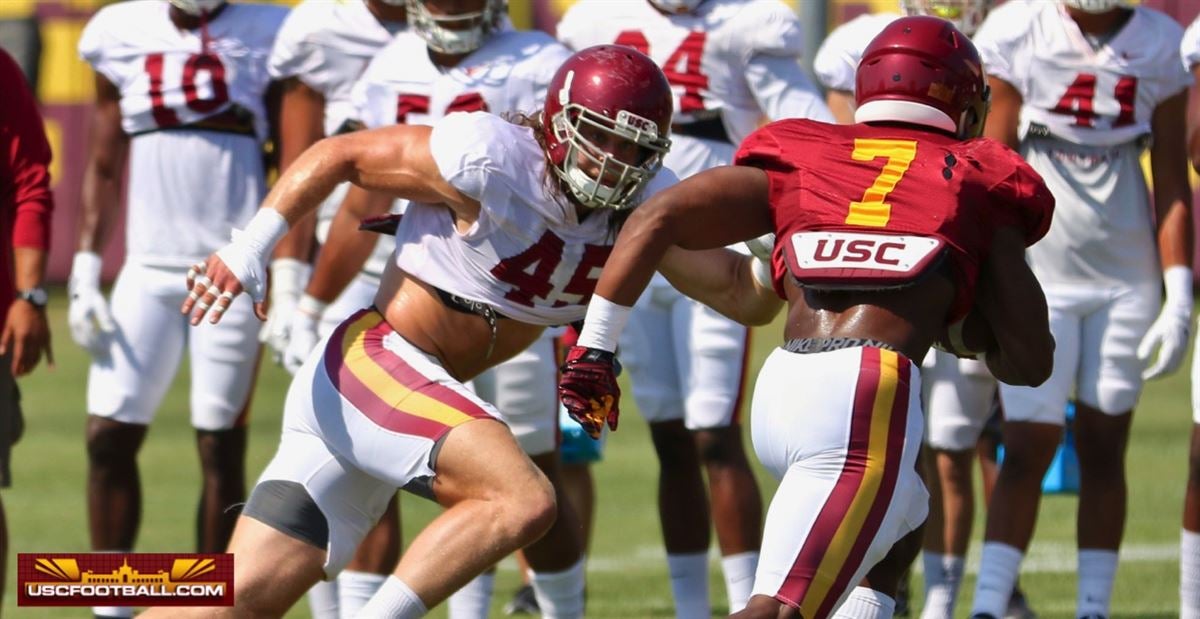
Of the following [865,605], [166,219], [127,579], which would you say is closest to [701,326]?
[166,219]

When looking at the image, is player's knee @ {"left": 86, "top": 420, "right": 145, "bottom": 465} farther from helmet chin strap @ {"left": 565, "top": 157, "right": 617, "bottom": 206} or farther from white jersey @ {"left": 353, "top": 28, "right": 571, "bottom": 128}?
helmet chin strap @ {"left": 565, "top": 157, "right": 617, "bottom": 206}

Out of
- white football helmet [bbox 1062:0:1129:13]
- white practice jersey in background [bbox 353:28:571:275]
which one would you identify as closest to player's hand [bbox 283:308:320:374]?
white practice jersey in background [bbox 353:28:571:275]

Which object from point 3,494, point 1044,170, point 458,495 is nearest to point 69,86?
point 3,494

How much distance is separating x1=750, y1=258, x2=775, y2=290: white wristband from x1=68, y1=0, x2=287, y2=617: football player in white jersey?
1.99 m

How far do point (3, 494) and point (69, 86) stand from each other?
6.41 metres

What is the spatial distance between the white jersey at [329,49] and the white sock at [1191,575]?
8.57ft

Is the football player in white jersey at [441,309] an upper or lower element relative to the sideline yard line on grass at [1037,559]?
upper

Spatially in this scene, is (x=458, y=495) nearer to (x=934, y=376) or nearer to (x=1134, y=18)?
(x=934, y=376)

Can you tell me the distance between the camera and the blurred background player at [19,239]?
16.4ft

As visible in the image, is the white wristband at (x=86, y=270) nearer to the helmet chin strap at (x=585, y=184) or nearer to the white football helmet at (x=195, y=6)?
the white football helmet at (x=195, y=6)

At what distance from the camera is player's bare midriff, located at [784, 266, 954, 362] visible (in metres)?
3.73

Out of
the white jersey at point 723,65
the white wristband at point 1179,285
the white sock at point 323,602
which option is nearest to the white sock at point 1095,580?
the white wristband at point 1179,285

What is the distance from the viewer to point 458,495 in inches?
160

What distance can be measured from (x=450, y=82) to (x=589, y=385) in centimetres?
186
